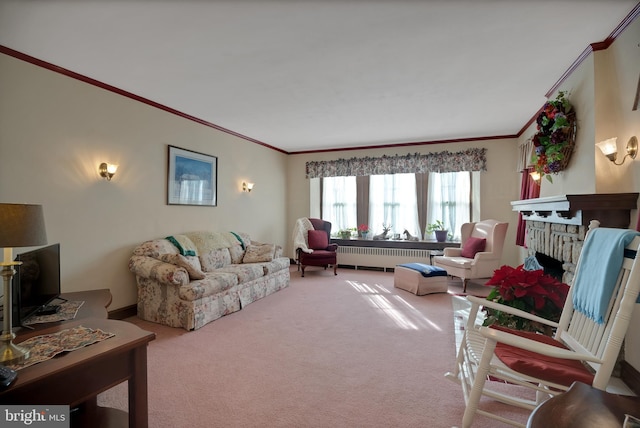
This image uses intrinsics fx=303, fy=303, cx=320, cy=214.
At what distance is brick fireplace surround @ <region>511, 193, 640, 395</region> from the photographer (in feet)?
6.92

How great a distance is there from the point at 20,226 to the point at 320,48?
7.46ft

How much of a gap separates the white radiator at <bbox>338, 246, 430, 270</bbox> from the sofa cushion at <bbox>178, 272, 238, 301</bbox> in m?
3.14

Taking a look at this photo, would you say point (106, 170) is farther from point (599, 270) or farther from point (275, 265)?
point (599, 270)

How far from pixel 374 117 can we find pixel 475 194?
2.75m

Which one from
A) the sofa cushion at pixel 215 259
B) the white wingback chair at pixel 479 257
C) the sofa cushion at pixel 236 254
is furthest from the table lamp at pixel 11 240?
the white wingback chair at pixel 479 257

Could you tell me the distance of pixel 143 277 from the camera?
337 centimetres

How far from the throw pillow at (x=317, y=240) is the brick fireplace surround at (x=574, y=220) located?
3.55 metres

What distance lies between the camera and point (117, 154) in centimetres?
343

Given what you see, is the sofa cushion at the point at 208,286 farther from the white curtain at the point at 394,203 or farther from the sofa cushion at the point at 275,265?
the white curtain at the point at 394,203

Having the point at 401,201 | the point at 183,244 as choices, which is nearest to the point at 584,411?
the point at 183,244

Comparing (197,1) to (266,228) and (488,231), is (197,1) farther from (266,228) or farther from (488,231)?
(488,231)

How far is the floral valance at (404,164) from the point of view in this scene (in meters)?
5.55

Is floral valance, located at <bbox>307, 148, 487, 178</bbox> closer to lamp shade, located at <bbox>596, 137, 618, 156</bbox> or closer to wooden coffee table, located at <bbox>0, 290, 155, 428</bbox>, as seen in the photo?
lamp shade, located at <bbox>596, 137, 618, 156</bbox>

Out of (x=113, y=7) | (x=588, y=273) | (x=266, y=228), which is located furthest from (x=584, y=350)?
(x=266, y=228)
